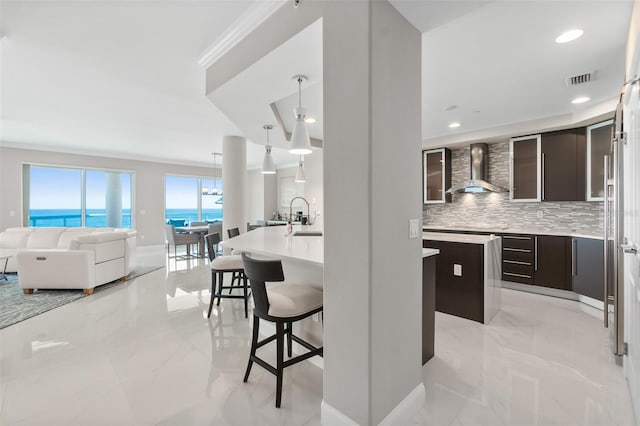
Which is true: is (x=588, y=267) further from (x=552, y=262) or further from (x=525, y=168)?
(x=525, y=168)

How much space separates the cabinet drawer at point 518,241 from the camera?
413 cm

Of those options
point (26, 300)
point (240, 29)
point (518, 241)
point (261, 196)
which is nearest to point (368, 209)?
point (240, 29)

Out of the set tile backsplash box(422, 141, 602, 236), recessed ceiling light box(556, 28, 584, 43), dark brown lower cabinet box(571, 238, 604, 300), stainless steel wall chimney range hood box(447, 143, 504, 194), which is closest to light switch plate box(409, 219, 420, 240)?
recessed ceiling light box(556, 28, 584, 43)

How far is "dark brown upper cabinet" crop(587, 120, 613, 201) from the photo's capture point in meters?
3.67

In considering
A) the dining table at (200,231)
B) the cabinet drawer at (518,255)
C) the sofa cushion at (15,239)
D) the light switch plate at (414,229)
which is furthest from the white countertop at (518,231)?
the sofa cushion at (15,239)

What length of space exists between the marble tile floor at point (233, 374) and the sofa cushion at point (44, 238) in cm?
278

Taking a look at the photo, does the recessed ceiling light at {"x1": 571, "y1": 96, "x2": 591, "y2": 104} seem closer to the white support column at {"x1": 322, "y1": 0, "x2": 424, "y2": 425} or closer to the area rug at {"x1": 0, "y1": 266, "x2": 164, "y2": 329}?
the white support column at {"x1": 322, "y1": 0, "x2": 424, "y2": 425}

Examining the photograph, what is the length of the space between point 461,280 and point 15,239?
761 centimetres

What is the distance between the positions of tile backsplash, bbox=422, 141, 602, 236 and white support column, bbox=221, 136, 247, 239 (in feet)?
12.2

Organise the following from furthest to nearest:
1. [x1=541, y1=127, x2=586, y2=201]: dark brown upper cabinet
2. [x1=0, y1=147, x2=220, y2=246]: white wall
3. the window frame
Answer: the window frame → [x1=0, y1=147, x2=220, y2=246]: white wall → [x1=541, y1=127, x2=586, y2=201]: dark brown upper cabinet

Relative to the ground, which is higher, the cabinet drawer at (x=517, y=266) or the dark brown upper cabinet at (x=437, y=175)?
the dark brown upper cabinet at (x=437, y=175)

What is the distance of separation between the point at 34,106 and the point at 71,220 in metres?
4.56

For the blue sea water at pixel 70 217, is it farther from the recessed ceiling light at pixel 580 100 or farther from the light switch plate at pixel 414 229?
the recessed ceiling light at pixel 580 100

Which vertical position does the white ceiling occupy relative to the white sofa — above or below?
above
